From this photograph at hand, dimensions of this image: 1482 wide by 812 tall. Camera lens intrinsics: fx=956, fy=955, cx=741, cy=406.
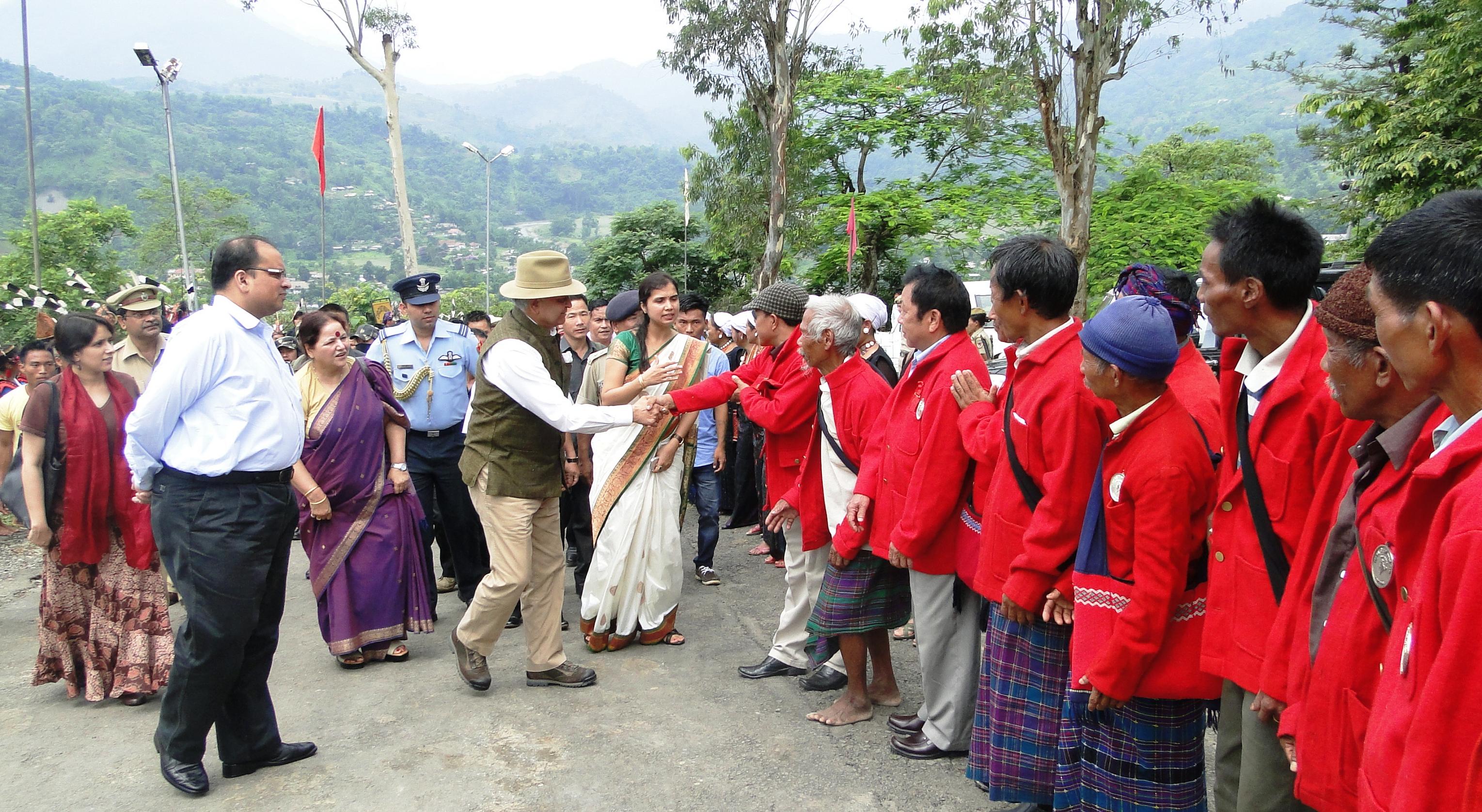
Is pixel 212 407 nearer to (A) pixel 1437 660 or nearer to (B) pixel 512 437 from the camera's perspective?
(B) pixel 512 437

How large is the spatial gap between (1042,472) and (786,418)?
1.66 meters

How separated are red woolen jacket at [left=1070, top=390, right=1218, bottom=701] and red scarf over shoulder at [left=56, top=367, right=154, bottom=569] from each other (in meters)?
4.24

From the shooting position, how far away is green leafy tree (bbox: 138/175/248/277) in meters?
45.2

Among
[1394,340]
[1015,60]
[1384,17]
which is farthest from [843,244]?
[1394,340]

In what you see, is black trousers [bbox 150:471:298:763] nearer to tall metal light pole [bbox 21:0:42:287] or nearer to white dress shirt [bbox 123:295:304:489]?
white dress shirt [bbox 123:295:304:489]

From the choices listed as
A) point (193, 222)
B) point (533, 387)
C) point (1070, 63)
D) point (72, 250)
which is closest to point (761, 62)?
point (1070, 63)

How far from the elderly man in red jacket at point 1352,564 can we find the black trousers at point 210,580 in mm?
3337

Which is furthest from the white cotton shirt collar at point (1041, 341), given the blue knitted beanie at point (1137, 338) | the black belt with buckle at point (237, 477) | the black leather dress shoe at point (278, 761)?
the black leather dress shoe at point (278, 761)

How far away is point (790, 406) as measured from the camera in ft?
14.8

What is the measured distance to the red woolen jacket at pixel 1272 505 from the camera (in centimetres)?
210

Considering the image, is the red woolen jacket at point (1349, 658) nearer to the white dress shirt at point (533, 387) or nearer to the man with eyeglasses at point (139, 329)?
the white dress shirt at point (533, 387)

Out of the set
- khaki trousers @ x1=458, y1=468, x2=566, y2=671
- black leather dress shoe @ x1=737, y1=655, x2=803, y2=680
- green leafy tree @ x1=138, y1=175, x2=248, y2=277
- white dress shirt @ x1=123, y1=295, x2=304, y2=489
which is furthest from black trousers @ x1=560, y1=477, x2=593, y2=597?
green leafy tree @ x1=138, y1=175, x2=248, y2=277

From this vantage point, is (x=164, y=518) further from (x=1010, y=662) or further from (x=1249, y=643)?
(x=1249, y=643)

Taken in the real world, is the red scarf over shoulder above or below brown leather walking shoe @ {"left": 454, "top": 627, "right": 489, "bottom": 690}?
above
